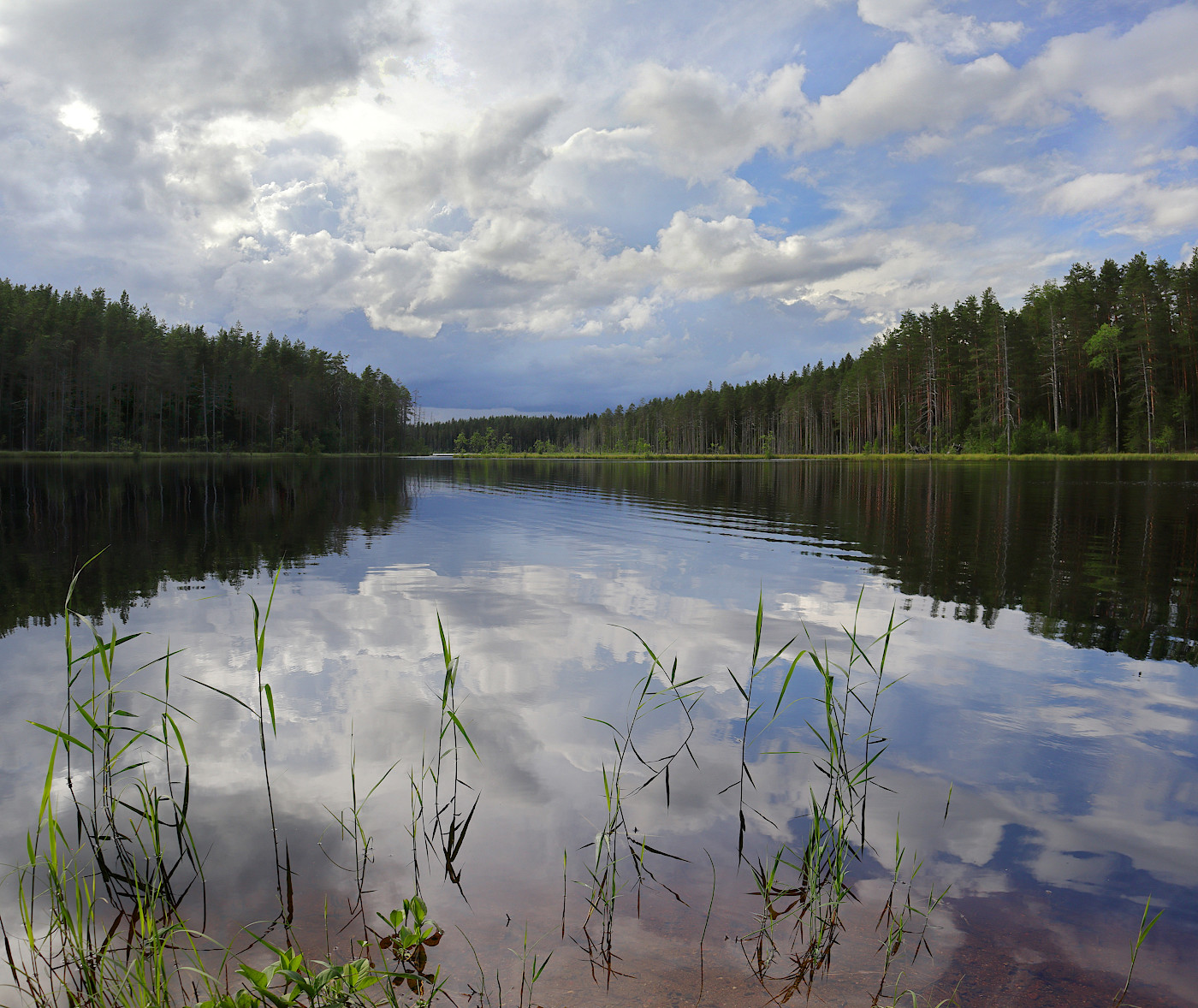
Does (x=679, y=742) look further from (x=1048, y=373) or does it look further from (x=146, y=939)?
(x=1048, y=373)

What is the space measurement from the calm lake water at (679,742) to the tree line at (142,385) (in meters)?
93.6

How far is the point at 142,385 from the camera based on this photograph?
97.9m

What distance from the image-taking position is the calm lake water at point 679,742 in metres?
3.97

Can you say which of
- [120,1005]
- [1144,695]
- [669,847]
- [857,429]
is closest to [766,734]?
[669,847]

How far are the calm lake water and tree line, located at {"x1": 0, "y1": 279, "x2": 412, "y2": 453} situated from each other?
93.6 m

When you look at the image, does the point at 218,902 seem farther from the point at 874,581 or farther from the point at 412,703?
the point at 874,581

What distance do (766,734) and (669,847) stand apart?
98.1 inches

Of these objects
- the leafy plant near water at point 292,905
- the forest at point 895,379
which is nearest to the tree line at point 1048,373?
the forest at point 895,379

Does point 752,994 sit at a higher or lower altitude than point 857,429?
lower

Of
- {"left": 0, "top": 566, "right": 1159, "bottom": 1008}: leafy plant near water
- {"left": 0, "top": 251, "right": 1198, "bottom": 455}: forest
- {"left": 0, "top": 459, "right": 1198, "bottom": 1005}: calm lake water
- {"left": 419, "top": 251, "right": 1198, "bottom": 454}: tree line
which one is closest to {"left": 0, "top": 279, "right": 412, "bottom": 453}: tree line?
{"left": 0, "top": 251, "right": 1198, "bottom": 455}: forest

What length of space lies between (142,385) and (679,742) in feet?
375

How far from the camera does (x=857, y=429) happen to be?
395 ft

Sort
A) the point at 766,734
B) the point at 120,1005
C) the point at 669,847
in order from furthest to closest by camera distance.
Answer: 1. the point at 766,734
2. the point at 669,847
3. the point at 120,1005

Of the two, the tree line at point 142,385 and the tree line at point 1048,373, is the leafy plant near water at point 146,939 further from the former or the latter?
the tree line at point 142,385
